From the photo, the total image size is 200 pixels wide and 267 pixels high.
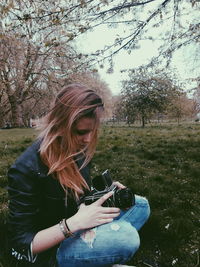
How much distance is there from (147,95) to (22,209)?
75.7 feet

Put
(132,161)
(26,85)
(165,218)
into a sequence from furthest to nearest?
(26,85) → (132,161) → (165,218)

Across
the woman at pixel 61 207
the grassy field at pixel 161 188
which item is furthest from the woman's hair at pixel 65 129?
the grassy field at pixel 161 188

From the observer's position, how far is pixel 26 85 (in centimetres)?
2209

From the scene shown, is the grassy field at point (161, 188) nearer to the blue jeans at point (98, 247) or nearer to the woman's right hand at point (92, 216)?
the blue jeans at point (98, 247)

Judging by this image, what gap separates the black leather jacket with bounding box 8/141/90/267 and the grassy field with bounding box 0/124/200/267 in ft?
2.72

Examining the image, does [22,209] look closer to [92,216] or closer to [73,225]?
[73,225]

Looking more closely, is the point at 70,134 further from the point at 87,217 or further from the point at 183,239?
the point at 183,239

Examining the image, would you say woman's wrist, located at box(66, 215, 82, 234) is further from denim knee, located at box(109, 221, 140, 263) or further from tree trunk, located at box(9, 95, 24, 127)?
tree trunk, located at box(9, 95, 24, 127)

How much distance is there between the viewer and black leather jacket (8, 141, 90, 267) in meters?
1.68

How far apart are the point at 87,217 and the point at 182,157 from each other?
526cm

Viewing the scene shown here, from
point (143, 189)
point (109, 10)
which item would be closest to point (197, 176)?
point (143, 189)

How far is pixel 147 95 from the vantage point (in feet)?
78.4

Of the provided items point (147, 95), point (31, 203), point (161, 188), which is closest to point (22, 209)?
point (31, 203)

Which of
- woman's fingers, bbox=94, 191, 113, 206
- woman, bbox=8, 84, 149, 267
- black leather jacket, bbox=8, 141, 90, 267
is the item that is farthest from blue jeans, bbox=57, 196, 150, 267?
woman's fingers, bbox=94, 191, 113, 206
